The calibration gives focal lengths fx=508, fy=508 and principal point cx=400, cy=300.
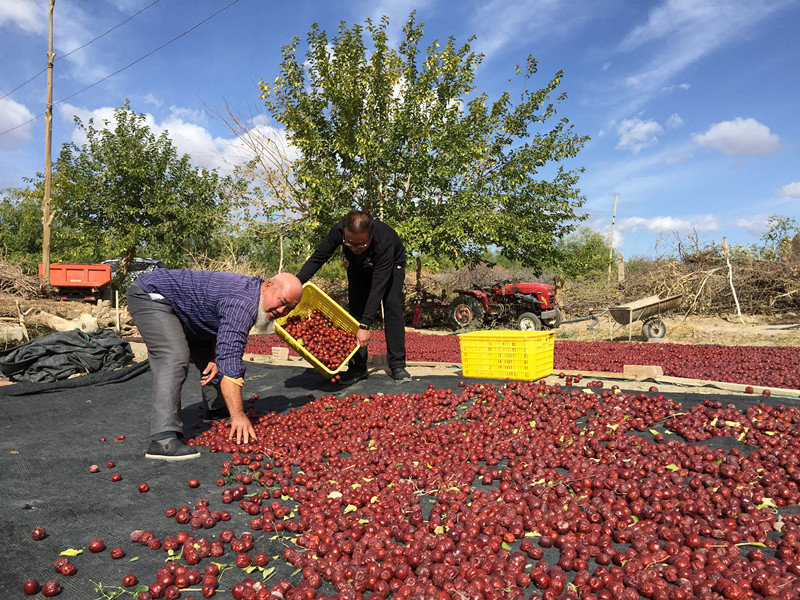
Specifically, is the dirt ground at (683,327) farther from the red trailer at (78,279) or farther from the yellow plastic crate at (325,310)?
the yellow plastic crate at (325,310)

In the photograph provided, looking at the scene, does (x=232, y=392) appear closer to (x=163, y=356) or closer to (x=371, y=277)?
(x=163, y=356)

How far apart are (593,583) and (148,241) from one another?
852 inches

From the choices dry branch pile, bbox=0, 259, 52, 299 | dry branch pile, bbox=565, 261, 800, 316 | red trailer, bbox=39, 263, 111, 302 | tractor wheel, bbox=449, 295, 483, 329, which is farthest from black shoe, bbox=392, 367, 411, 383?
red trailer, bbox=39, 263, 111, 302

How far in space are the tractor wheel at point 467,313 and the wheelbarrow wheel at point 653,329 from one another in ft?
13.4

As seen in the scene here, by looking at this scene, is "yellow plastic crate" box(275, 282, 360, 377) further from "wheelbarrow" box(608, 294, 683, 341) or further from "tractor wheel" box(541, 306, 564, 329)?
"tractor wheel" box(541, 306, 564, 329)

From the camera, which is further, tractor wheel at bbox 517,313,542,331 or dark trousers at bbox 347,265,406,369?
tractor wheel at bbox 517,313,542,331

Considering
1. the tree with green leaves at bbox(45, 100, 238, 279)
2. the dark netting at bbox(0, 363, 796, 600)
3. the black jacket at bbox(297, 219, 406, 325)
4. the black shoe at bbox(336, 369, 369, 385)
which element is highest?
the tree with green leaves at bbox(45, 100, 238, 279)

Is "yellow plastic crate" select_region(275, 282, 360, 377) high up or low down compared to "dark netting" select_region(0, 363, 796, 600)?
up

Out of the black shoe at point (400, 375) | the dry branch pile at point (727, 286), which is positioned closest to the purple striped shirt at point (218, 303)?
the black shoe at point (400, 375)

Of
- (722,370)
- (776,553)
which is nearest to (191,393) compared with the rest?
(776,553)

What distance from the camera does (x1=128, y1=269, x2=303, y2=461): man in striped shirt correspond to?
3529mm

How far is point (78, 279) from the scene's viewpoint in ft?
55.0

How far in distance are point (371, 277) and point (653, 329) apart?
948 centimetres

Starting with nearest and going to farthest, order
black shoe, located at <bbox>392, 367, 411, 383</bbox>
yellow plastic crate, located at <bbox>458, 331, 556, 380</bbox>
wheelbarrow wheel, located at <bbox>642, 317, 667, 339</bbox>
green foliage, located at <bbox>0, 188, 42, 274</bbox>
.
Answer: yellow plastic crate, located at <bbox>458, 331, 556, 380</bbox>
black shoe, located at <bbox>392, 367, 411, 383</bbox>
wheelbarrow wheel, located at <bbox>642, 317, 667, 339</bbox>
green foliage, located at <bbox>0, 188, 42, 274</bbox>
